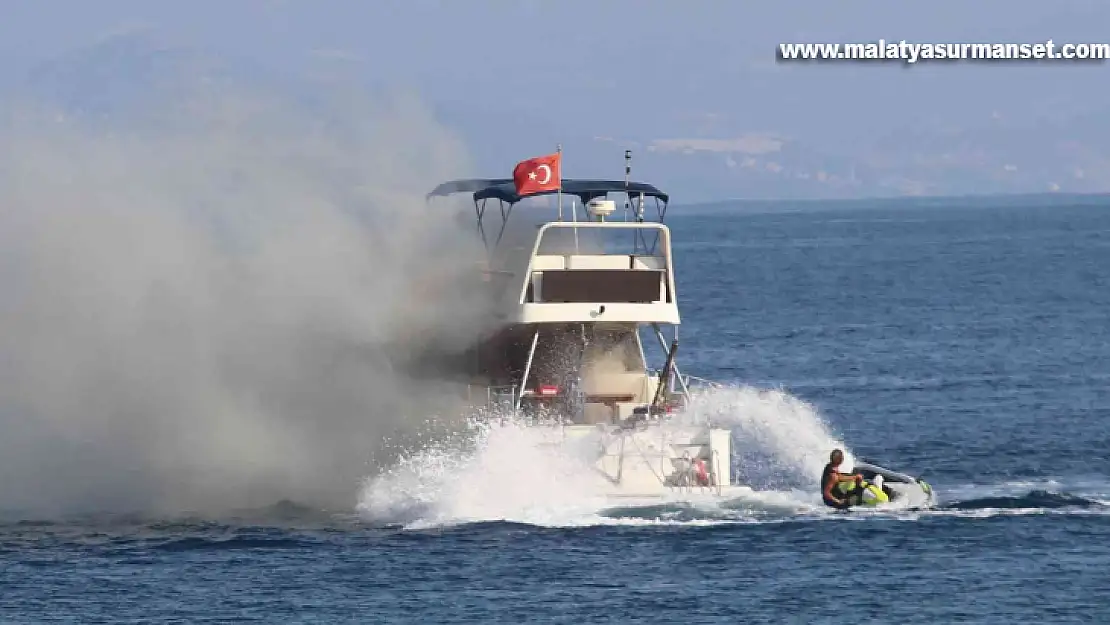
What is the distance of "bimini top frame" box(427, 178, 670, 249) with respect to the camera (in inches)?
1957

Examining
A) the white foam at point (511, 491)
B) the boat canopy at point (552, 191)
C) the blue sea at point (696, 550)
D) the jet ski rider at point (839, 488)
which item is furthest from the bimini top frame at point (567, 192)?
the jet ski rider at point (839, 488)

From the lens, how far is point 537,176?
4762 centimetres

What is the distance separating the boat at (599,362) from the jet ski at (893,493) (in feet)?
9.10

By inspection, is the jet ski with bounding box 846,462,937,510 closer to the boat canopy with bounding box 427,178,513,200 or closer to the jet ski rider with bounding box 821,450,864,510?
the jet ski rider with bounding box 821,450,864,510

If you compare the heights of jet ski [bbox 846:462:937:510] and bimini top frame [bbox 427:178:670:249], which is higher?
bimini top frame [bbox 427:178:670:249]

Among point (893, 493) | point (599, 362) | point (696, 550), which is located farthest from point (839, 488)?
point (599, 362)

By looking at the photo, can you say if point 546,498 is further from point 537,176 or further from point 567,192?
Answer: point 567,192

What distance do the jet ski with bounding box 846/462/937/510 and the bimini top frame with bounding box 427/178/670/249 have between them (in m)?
9.19

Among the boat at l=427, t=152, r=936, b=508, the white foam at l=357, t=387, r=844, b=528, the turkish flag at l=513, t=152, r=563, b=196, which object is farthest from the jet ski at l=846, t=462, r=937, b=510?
the turkish flag at l=513, t=152, r=563, b=196

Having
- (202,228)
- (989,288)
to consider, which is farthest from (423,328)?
(989,288)

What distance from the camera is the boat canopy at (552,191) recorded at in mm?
50000

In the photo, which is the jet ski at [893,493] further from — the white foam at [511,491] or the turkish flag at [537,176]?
the turkish flag at [537,176]

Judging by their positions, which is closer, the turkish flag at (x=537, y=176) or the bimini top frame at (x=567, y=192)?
the turkish flag at (x=537, y=176)

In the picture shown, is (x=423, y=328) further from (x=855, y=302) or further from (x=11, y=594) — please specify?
(x=855, y=302)
